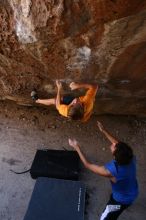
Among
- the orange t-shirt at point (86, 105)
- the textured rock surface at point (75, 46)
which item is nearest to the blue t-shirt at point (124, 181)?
the orange t-shirt at point (86, 105)

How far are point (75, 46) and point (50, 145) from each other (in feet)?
6.76

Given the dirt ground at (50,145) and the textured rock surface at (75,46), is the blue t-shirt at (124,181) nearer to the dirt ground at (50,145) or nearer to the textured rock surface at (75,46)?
the dirt ground at (50,145)

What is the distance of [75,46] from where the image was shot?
14.7ft

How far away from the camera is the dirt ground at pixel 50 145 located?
17.4 feet

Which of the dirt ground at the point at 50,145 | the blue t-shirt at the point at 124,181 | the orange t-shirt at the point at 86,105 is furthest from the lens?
the dirt ground at the point at 50,145

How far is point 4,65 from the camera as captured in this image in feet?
17.3

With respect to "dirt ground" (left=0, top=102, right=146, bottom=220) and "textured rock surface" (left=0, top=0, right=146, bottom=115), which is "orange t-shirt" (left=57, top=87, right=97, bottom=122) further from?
"dirt ground" (left=0, top=102, right=146, bottom=220)

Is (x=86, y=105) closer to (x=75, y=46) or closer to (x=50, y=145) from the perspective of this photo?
(x=75, y=46)

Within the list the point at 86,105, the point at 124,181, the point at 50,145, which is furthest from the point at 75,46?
the point at 50,145

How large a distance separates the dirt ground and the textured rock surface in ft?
2.03

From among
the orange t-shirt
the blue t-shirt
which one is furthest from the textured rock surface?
the blue t-shirt

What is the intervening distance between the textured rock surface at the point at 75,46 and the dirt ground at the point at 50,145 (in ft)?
2.03

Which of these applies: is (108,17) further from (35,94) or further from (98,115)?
(98,115)

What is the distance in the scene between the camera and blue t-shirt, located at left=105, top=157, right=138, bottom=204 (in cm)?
401
